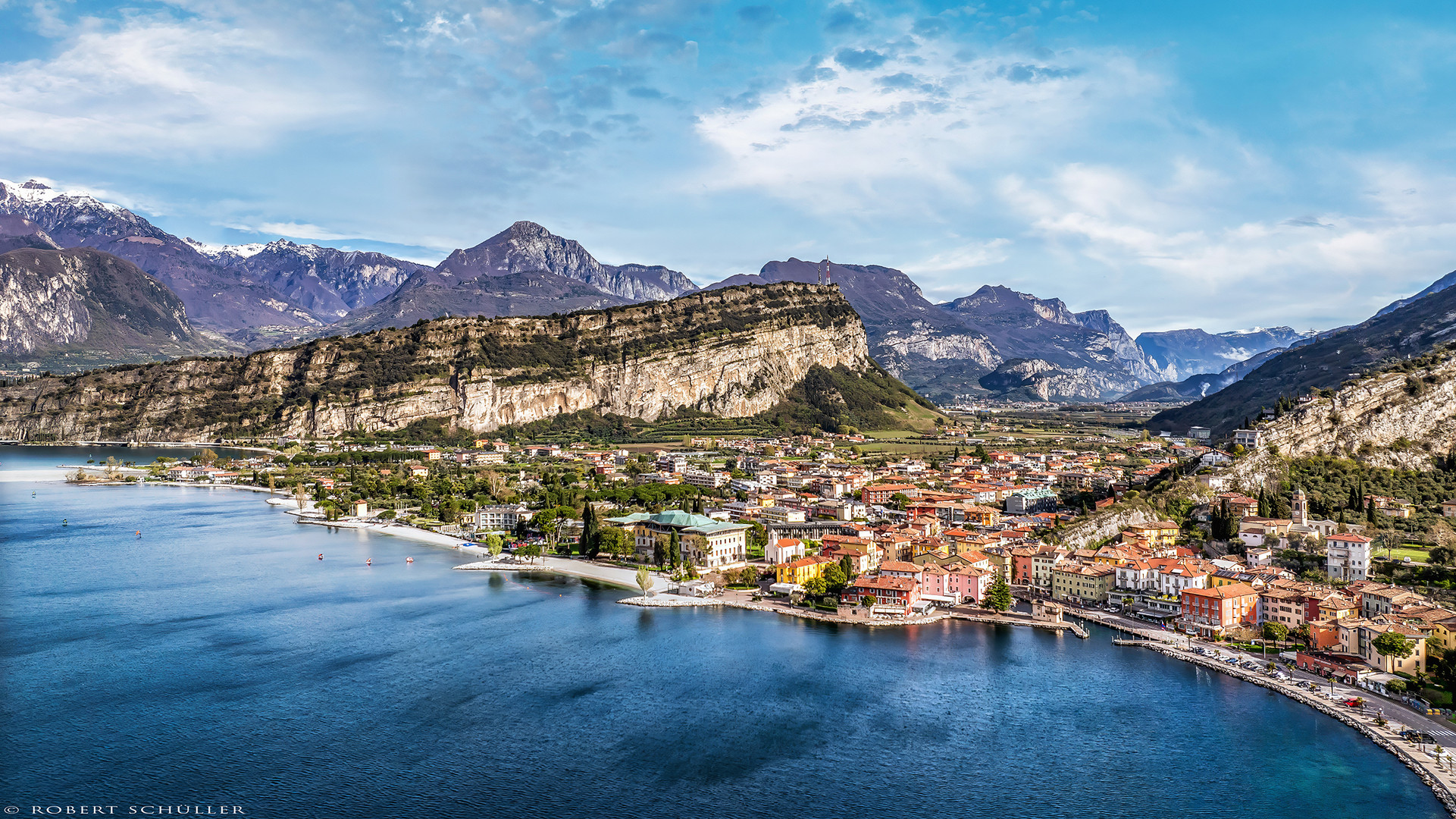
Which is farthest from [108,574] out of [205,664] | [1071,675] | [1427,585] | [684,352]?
[684,352]

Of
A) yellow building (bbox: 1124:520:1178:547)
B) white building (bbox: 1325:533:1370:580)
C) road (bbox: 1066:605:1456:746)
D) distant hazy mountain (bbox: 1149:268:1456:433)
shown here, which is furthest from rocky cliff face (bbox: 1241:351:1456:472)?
distant hazy mountain (bbox: 1149:268:1456:433)

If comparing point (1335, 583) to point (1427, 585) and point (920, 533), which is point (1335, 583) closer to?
point (1427, 585)

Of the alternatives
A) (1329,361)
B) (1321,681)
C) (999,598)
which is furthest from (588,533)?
(1329,361)

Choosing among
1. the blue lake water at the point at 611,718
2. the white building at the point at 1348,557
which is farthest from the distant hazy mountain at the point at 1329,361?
the blue lake water at the point at 611,718

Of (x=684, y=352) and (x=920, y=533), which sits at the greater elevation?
(x=684, y=352)

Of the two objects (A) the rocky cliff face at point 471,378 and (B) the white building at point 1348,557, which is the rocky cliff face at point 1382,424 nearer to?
(B) the white building at point 1348,557

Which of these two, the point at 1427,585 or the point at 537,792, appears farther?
the point at 1427,585

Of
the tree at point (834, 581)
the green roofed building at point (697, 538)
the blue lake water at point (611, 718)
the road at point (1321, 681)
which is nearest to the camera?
the blue lake water at point (611, 718)

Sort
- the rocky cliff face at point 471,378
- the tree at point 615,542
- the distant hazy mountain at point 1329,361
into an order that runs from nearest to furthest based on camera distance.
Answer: the tree at point 615,542 < the distant hazy mountain at point 1329,361 < the rocky cliff face at point 471,378
